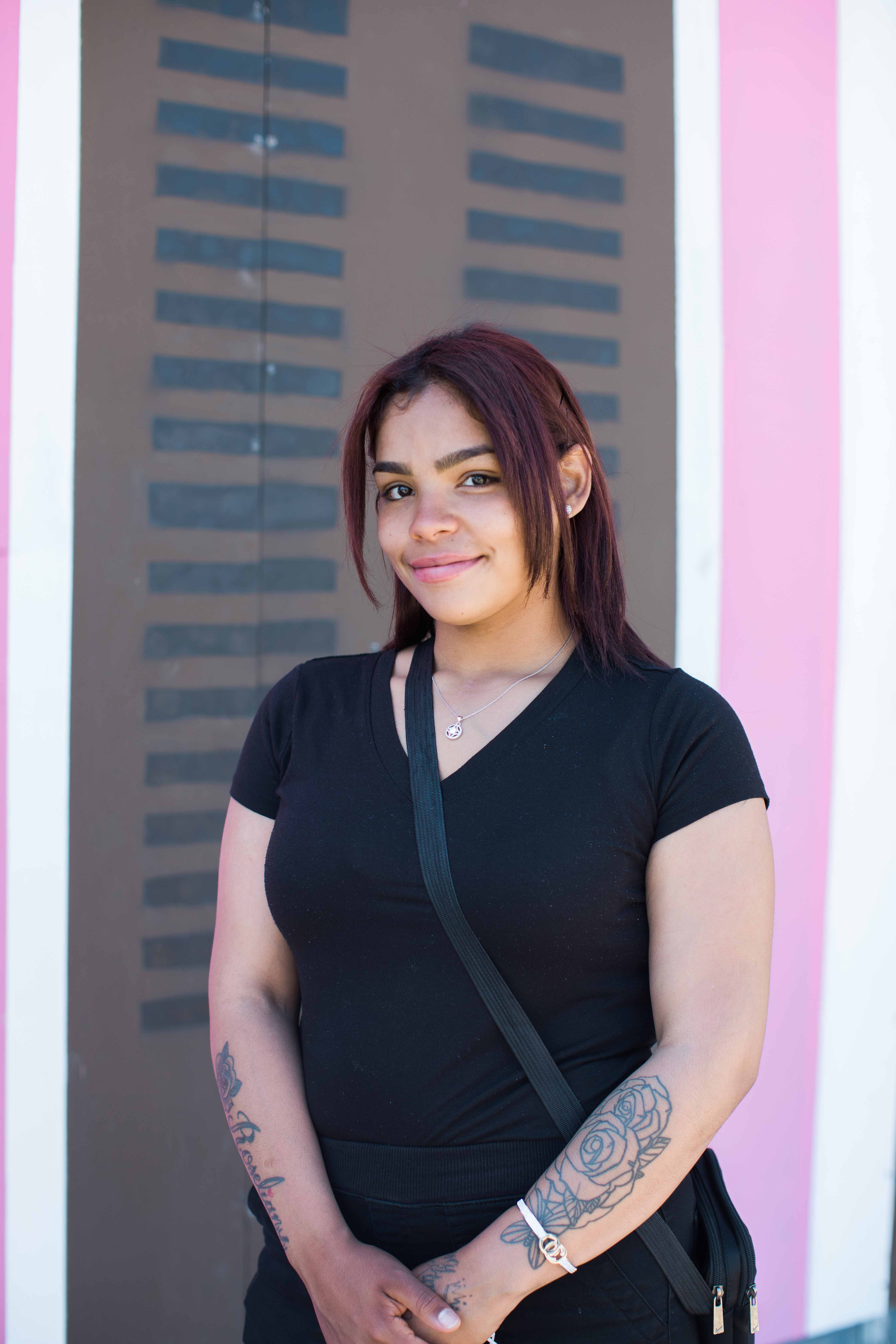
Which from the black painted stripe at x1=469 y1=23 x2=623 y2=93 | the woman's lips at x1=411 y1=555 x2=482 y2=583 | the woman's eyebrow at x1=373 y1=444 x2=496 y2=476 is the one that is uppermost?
the black painted stripe at x1=469 y1=23 x2=623 y2=93

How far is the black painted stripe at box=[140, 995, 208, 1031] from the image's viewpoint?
87.2 inches

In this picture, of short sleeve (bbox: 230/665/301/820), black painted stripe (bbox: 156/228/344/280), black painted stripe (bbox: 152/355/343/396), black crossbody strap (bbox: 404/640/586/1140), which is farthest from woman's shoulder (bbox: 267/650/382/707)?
black painted stripe (bbox: 156/228/344/280)

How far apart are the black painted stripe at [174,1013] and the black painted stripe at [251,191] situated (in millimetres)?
1771

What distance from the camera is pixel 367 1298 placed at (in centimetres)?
117

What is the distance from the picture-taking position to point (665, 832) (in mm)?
1241

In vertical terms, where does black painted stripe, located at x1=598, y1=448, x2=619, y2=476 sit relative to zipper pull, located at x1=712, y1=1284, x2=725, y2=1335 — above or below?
above

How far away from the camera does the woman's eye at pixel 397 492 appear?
1469 mm

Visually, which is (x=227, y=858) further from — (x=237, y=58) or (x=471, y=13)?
(x=471, y=13)

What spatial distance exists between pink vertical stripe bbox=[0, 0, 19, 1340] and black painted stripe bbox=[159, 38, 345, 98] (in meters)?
0.32

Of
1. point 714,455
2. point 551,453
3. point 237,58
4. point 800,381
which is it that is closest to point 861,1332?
point 551,453

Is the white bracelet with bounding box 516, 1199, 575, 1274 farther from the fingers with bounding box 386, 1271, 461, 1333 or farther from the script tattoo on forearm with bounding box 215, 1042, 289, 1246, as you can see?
the script tattoo on forearm with bounding box 215, 1042, 289, 1246

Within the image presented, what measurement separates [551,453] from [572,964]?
0.68 m

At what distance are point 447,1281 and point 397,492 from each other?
1025 millimetres

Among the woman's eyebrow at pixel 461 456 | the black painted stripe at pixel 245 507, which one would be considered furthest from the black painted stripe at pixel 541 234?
the woman's eyebrow at pixel 461 456
